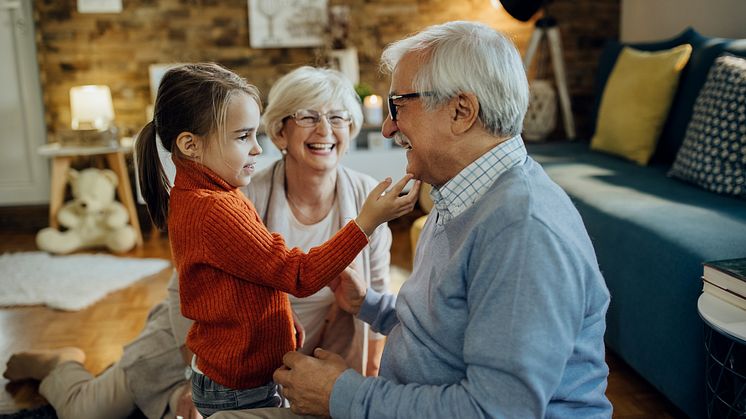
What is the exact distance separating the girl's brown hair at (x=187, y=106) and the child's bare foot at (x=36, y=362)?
1.20 meters

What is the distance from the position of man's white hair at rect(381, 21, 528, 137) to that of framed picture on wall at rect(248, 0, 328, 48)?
3.40 meters

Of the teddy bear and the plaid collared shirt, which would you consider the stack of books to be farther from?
the teddy bear

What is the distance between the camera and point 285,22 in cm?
442

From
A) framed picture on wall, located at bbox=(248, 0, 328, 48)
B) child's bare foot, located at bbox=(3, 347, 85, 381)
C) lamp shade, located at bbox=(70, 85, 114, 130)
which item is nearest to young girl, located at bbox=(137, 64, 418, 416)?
child's bare foot, located at bbox=(3, 347, 85, 381)

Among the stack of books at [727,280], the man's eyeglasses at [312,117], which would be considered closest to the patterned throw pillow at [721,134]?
the stack of books at [727,280]

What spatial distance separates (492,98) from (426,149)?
150 millimetres

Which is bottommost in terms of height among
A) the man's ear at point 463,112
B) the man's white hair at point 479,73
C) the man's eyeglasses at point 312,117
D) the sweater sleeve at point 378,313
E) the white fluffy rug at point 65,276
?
the white fluffy rug at point 65,276

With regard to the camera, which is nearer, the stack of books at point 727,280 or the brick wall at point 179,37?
the stack of books at point 727,280

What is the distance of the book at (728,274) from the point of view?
1520 mm

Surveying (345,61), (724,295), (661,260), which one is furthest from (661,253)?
(345,61)

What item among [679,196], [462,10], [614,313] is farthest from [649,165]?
[462,10]

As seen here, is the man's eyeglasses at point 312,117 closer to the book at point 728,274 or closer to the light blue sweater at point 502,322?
the light blue sweater at point 502,322

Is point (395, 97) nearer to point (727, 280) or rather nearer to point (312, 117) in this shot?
point (312, 117)

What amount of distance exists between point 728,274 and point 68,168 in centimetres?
372
